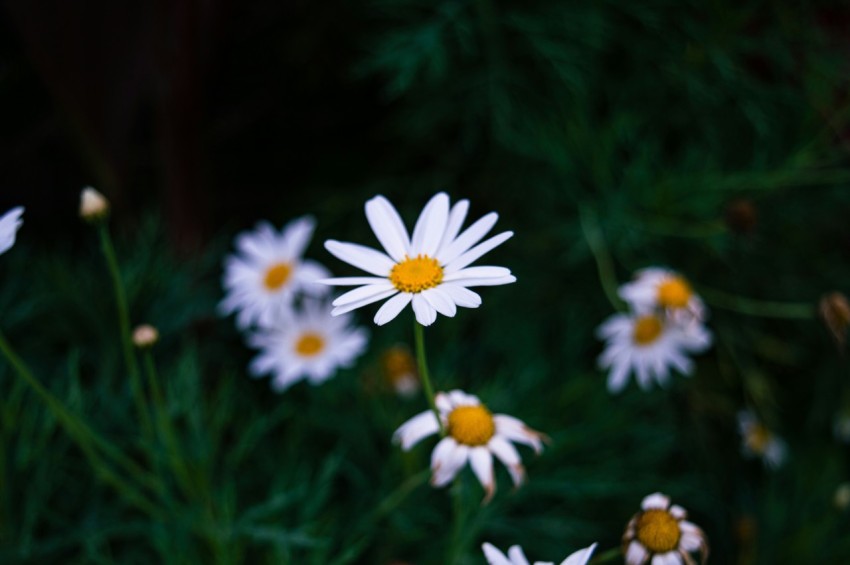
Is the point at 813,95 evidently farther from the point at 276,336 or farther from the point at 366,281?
the point at 366,281

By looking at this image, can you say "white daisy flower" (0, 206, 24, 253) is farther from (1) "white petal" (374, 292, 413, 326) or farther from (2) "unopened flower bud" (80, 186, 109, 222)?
(1) "white petal" (374, 292, 413, 326)

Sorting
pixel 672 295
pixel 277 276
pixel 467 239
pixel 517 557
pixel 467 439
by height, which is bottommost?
pixel 517 557

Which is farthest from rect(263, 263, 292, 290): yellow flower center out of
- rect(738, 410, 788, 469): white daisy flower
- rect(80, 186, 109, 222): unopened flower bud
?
rect(738, 410, 788, 469): white daisy flower

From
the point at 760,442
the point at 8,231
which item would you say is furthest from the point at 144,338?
the point at 760,442

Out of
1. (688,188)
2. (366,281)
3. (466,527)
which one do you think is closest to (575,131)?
(688,188)

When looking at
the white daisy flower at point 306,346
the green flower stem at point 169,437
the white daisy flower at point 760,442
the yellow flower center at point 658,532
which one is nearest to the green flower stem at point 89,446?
the green flower stem at point 169,437

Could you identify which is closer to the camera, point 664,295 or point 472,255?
point 472,255

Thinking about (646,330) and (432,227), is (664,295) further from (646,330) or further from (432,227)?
(432,227)

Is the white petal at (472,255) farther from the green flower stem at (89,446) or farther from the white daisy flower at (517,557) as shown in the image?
the green flower stem at (89,446)
